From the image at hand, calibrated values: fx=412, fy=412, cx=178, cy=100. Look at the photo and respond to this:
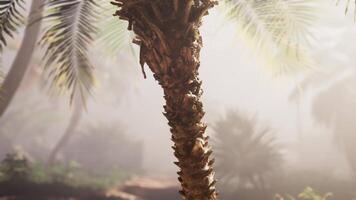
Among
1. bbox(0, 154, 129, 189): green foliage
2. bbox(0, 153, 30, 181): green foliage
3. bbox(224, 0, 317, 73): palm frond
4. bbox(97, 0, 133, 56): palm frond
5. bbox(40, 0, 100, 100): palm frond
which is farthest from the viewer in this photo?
bbox(0, 154, 129, 189): green foliage

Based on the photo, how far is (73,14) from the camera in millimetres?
6527

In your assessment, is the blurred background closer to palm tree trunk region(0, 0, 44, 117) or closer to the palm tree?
palm tree trunk region(0, 0, 44, 117)

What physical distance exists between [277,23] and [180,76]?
319cm

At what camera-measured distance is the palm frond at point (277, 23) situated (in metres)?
7.05

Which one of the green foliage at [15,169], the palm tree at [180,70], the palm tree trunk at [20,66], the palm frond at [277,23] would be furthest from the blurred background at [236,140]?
the palm tree at [180,70]

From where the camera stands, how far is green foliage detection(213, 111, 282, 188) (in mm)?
16078

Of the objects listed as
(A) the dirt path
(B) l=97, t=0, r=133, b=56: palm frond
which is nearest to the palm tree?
(B) l=97, t=0, r=133, b=56: palm frond

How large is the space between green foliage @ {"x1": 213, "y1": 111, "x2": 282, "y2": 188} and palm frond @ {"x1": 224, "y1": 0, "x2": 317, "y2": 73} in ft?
28.1

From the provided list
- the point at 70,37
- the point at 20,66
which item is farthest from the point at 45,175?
the point at 70,37

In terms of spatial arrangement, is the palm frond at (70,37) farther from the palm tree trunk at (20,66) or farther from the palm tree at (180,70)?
the palm tree trunk at (20,66)

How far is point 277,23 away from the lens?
7027mm

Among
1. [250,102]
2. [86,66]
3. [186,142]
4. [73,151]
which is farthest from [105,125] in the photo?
[250,102]

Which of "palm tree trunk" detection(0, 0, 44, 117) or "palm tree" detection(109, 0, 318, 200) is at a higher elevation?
"palm tree trunk" detection(0, 0, 44, 117)

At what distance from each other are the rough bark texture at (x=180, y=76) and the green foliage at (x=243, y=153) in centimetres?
1139
